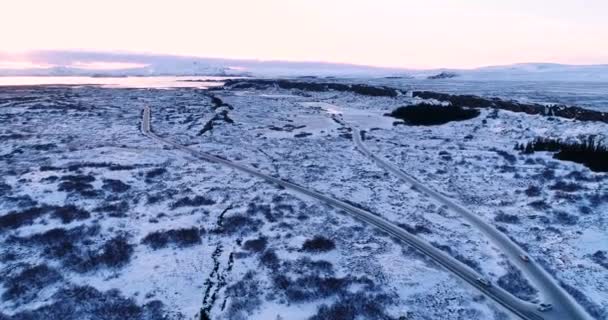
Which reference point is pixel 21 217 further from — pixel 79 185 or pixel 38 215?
pixel 79 185

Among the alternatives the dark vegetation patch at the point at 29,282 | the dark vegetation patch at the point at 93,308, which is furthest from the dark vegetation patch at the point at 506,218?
the dark vegetation patch at the point at 29,282

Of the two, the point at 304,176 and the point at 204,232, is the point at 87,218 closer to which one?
the point at 204,232

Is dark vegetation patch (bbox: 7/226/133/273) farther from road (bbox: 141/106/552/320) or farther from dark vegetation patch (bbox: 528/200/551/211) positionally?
dark vegetation patch (bbox: 528/200/551/211)

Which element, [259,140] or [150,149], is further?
[259,140]

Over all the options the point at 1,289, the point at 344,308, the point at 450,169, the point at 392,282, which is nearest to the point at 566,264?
→ the point at 392,282

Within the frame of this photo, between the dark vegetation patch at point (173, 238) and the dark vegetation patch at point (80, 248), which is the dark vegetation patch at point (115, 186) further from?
the dark vegetation patch at point (173, 238)

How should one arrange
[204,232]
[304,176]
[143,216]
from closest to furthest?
[204,232] < [143,216] < [304,176]

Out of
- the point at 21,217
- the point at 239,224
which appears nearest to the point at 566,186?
the point at 239,224
